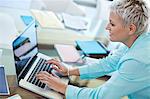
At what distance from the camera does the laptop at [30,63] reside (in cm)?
134

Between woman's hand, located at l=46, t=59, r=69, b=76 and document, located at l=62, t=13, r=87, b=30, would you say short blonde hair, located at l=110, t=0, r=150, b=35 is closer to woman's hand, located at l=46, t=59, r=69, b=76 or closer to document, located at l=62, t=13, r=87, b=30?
woman's hand, located at l=46, t=59, r=69, b=76

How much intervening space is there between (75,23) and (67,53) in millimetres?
507

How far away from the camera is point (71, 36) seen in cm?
202

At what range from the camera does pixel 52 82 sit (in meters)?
1.34

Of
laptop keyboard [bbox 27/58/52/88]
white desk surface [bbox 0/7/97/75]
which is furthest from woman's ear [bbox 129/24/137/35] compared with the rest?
white desk surface [bbox 0/7/97/75]

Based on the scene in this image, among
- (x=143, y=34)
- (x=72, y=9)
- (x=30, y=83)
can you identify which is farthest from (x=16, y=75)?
(x=72, y=9)

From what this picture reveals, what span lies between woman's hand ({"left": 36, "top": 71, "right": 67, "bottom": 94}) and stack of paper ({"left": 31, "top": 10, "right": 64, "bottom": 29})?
0.76 m

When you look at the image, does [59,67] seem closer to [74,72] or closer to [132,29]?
[74,72]

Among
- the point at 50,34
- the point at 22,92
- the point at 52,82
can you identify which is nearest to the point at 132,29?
the point at 52,82

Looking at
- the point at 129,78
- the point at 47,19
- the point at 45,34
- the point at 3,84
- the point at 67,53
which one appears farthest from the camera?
the point at 47,19

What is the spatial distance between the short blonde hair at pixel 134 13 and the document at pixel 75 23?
0.97 metres

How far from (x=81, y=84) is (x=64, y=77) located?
4.8 inches

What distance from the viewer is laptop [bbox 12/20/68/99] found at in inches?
52.6

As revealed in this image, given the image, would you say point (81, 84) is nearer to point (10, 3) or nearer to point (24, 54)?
point (24, 54)
